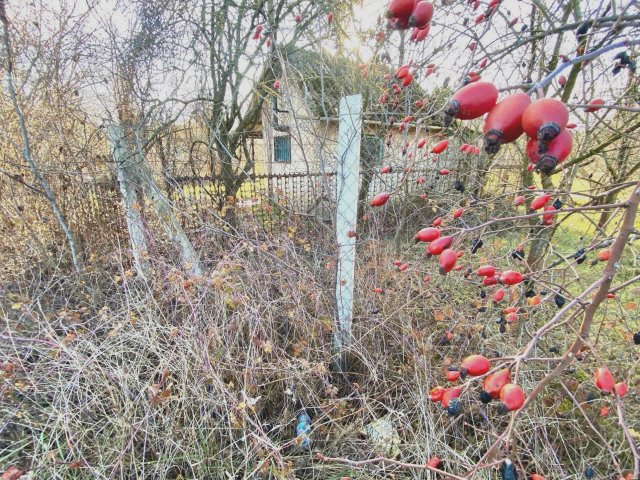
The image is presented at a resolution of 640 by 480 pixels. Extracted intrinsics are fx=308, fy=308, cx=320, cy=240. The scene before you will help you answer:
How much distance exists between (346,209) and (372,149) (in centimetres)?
217

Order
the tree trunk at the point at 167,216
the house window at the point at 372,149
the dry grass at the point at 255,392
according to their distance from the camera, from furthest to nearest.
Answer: the house window at the point at 372,149, the tree trunk at the point at 167,216, the dry grass at the point at 255,392

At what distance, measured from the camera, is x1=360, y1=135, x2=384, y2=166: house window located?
3.44 m

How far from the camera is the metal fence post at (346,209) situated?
77.4 inches

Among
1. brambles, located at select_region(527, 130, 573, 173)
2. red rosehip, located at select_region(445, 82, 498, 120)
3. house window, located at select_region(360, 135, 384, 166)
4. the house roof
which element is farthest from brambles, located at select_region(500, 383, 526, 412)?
house window, located at select_region(360, 135, 384, 166)

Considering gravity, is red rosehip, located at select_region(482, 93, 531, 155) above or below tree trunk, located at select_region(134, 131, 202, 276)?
above

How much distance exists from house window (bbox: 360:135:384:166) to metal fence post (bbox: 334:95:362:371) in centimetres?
134

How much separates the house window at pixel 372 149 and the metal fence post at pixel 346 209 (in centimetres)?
134

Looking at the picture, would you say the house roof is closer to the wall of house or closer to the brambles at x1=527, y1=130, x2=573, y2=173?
the wall of house

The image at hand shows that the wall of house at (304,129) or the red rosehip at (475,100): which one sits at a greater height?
the wall of house at (304,129)

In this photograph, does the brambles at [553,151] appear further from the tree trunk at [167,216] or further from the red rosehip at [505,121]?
the tree trunk at [167,216]

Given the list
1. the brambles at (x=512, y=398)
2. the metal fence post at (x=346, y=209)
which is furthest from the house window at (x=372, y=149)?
the brambles at (x=512, y=398)

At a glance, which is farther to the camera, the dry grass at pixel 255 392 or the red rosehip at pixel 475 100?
the dry grass at pixel 255 392

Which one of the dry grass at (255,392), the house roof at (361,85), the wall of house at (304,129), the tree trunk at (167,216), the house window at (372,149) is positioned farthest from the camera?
the house window at (372,149)

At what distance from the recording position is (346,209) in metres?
2.10
